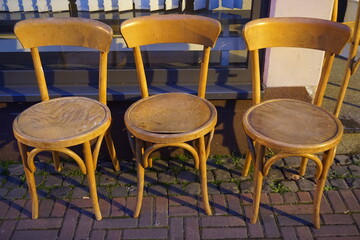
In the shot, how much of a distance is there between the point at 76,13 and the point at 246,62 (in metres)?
1.36

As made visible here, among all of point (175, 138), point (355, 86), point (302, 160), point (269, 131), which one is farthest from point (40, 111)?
point (355, 86)

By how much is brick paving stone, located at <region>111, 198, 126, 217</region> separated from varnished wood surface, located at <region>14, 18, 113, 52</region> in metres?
1.02

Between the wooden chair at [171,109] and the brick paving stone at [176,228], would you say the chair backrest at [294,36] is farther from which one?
the brick paving stone at [176,228]

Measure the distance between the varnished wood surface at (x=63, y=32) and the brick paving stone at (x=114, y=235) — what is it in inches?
44.6

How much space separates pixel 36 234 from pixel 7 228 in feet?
0.67

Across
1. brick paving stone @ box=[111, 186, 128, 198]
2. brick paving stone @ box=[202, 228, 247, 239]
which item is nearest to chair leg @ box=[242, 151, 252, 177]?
brick paving stone @ box=[202, 228, 247, 239]

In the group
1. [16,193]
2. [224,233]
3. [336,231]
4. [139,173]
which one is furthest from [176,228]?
[16,193]

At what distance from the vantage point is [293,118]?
7.02ft

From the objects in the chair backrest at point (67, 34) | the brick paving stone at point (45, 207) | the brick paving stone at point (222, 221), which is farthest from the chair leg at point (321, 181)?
the brick paving stone at point (45, 207)

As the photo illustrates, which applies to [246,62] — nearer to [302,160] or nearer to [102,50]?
[302,160]

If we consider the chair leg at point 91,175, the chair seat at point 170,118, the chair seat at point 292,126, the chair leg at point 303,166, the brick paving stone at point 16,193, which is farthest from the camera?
the chair leg at point 303,166

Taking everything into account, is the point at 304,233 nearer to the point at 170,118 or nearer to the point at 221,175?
the point at 221,175

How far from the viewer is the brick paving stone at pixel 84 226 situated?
2.20 meters

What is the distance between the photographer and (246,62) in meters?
2.78
